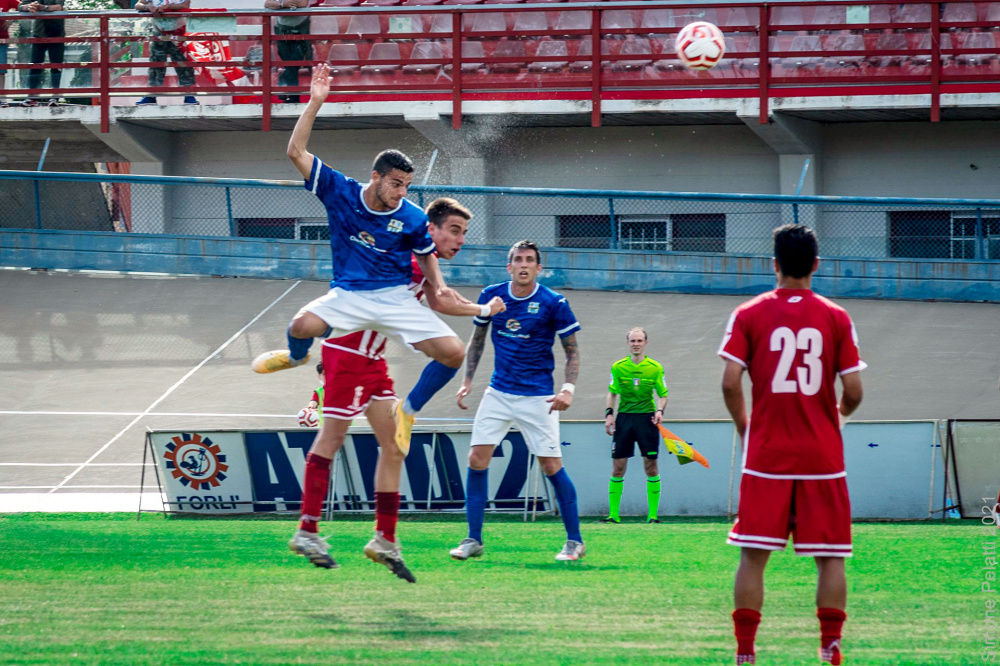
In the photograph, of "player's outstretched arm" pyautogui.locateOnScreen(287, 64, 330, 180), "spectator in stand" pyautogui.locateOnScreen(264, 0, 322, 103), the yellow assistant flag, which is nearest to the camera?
"player's outstretched arm" pyautogui.locateOnScreen(287, 64, 330, 180)

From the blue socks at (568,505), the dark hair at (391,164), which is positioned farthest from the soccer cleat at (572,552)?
the dark hair at (391,164)

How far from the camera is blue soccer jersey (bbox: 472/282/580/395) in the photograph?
8.26 m

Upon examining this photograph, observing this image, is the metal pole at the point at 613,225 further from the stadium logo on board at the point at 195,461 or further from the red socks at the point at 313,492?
the red socks at the point at 313,492

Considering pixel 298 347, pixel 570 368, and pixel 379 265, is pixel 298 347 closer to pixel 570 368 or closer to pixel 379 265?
pixel 379 265

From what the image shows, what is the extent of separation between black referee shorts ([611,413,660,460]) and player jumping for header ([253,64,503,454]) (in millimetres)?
5623

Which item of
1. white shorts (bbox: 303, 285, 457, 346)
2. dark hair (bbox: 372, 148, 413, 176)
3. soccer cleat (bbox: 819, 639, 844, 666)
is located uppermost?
dark hair (bbox: 372, 148, 413, 176)

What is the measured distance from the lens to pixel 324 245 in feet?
65.5

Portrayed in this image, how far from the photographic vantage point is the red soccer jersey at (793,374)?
449cm

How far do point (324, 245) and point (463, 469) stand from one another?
8411mm

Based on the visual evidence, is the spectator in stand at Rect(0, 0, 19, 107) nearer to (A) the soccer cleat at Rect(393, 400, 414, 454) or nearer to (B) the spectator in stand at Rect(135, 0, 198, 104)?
(B) the spectator in stand at Rect(135, 0, 198, 104)

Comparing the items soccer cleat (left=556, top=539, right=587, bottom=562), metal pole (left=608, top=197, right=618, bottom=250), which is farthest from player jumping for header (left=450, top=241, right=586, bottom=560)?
metal pole (left=608, top=197, right=618, bottom=250)

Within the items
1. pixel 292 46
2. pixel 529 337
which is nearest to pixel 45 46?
pixel 292 46

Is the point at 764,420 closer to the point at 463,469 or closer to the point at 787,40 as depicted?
the point at 463,469

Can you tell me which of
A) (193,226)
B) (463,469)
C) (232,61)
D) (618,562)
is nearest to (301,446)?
(463,469)
